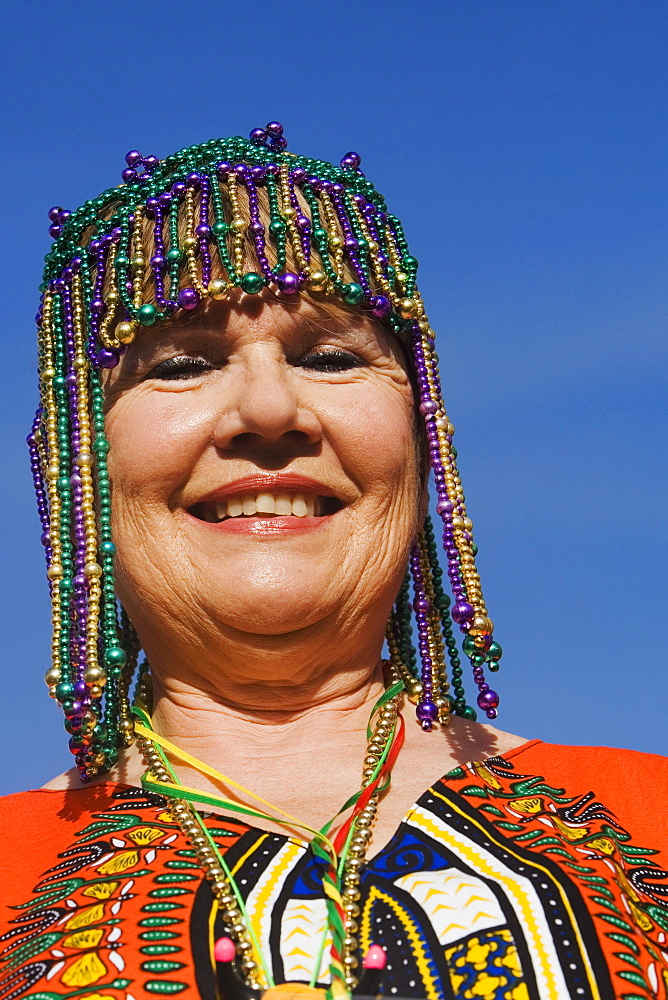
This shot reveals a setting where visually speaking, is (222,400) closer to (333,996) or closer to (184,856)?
(184,856)

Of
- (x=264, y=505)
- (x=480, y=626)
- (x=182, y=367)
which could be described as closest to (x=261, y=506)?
(x=264, y=505)

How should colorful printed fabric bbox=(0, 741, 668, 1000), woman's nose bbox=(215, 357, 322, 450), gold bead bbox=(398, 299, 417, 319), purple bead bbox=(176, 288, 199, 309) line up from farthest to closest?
gold bead bbox=(398, 299, 417, 319) < purple bead bbox=(176, 288, 199, 309) < woman's nose bbox=(215, 357, 322, 450) < colorful printed fabric bbox=(0, 741, 668, 1000)

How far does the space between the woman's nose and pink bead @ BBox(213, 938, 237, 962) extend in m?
1.15

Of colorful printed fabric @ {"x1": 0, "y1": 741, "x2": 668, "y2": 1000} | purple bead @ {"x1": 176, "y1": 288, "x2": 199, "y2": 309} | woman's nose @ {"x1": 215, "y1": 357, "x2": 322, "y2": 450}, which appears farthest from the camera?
purple bead @ {"x1": 176, "y1": 288, "x2": 199, "y2": 309}

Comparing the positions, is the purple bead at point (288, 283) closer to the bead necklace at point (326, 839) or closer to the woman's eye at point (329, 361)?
the woman's eye at point (329, 361)

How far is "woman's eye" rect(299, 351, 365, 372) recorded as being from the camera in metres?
3.12

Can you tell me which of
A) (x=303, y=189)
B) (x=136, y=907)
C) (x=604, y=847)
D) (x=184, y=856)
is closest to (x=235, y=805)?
(x=184, y=856)

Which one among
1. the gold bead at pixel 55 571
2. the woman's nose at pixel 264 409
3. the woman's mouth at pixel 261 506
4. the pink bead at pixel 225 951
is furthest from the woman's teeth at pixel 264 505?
the pink bead at pixel 225 951

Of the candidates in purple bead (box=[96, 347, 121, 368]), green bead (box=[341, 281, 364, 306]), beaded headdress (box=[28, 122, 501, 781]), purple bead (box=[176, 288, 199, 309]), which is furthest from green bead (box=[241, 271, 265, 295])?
purple bead (box=[96, 347, 121, 368])

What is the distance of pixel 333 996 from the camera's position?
7.32ft

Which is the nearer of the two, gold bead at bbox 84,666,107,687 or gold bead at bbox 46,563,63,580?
gold bead at bbox 84,666,107,687

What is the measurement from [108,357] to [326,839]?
4.31ft

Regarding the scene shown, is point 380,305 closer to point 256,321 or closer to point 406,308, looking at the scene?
point 406,308

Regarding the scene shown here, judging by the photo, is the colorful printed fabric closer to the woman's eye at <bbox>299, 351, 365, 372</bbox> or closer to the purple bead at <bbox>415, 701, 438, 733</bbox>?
the purple bead at <bbox>415, 701, 438, 733</bbox>
